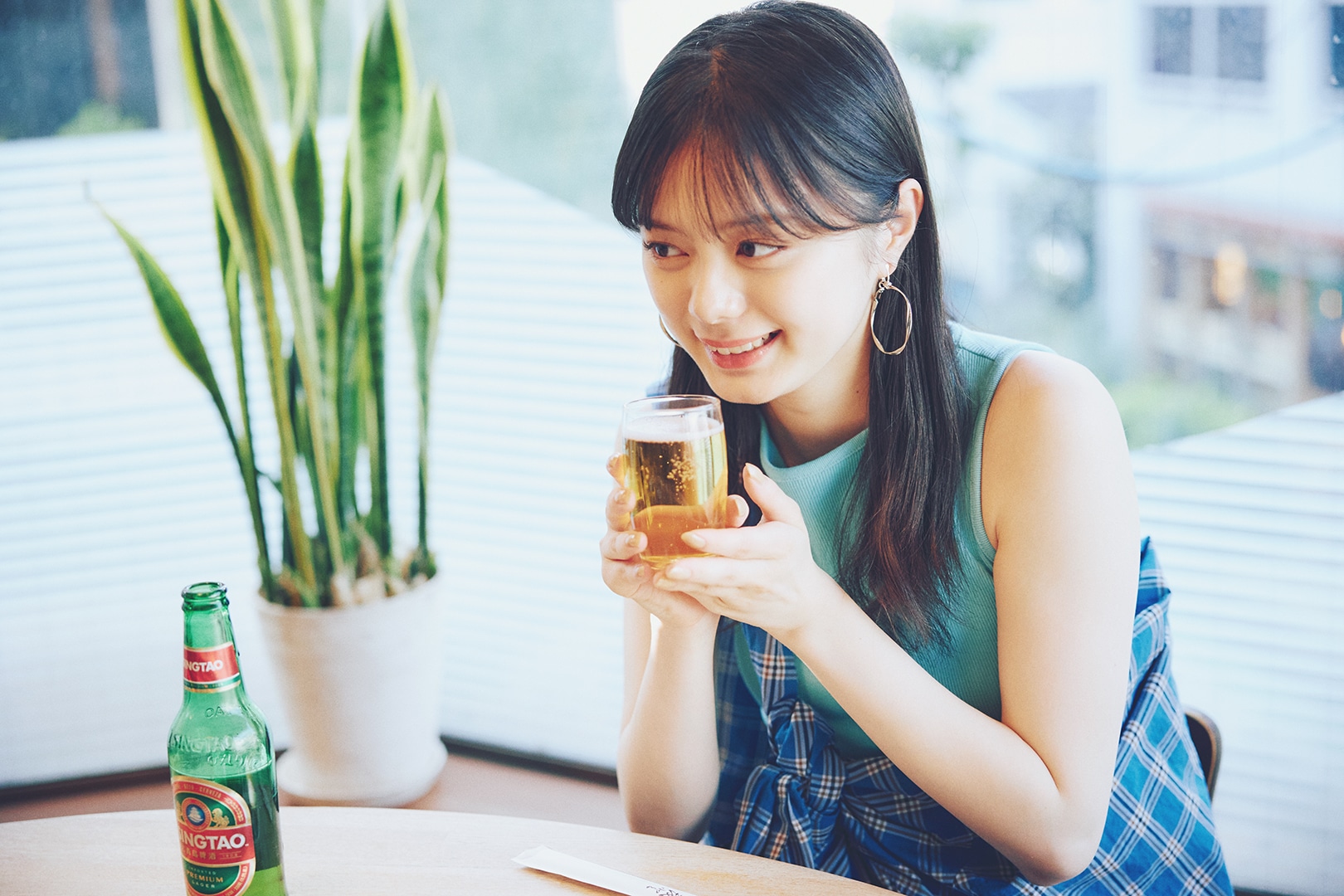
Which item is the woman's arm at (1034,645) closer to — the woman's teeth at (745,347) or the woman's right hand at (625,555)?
the woman's right hand at (625,555)

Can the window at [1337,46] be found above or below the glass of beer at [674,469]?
above

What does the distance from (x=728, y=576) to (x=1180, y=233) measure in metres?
1.49

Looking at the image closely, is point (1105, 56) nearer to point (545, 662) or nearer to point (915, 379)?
point (915, 379)

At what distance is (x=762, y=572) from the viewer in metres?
1.06

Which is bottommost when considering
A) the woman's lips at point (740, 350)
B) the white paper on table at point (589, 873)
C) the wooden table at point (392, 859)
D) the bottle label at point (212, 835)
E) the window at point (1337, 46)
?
the wooden table at point (392, 859)

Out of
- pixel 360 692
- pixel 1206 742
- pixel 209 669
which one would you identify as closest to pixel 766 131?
pixel 209 669

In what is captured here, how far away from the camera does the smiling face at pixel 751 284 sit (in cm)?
119

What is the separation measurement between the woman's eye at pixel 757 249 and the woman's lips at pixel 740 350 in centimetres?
10

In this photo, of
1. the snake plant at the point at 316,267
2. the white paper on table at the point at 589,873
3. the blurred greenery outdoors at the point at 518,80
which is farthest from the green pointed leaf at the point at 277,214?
the white paper on table at the point at 589,873

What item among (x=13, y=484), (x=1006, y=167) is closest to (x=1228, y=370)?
(x=1006, y=167)

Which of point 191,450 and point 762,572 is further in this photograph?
point 191,450

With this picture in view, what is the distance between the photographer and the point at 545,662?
2.96 m

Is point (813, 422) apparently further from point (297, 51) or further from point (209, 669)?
point (297, 51)

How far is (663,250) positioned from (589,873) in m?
0.70
